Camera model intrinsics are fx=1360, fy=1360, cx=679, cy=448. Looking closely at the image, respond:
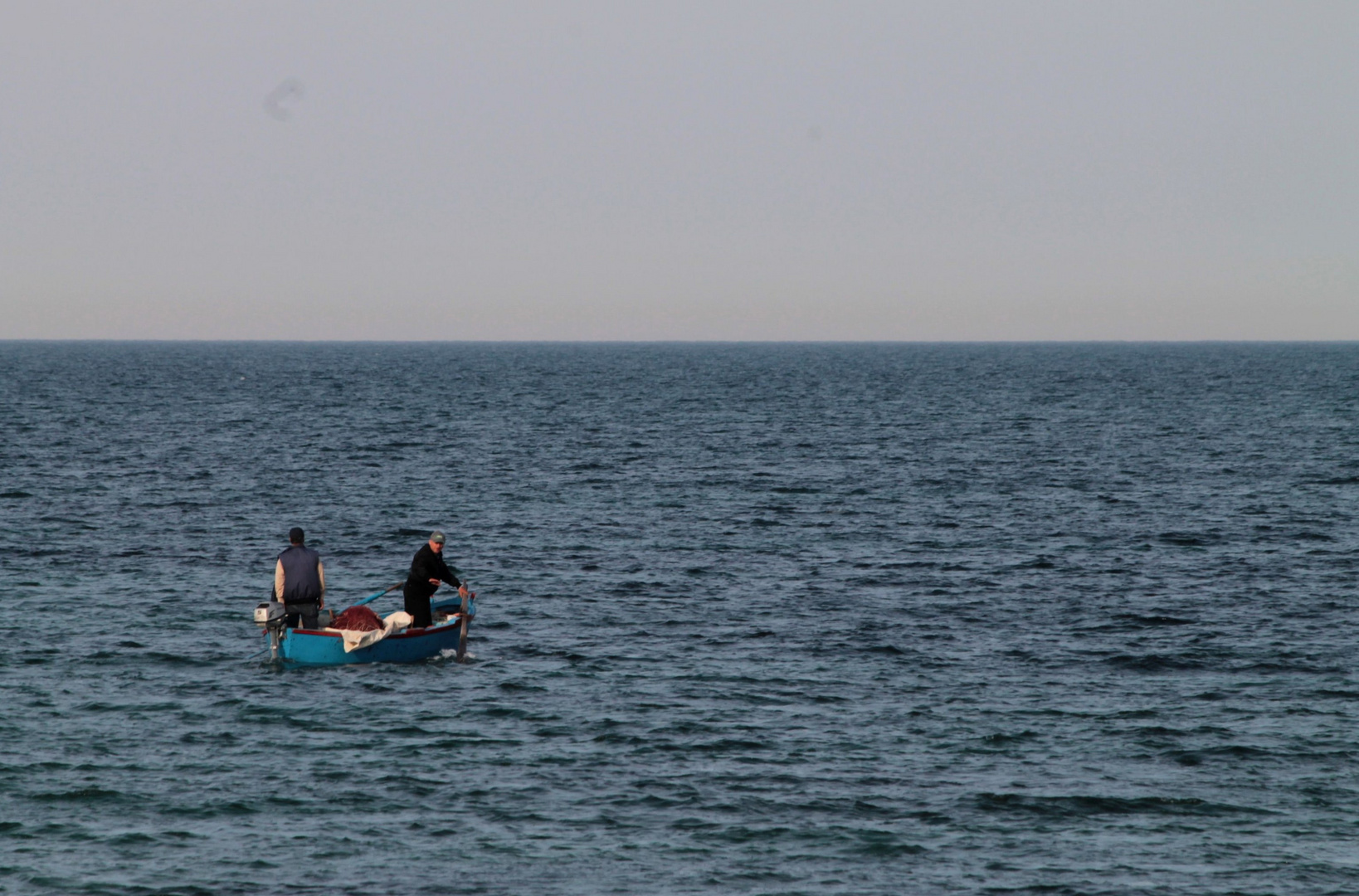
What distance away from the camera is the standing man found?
25.3 metres

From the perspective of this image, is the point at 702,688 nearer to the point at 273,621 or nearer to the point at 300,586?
the point at 300,586

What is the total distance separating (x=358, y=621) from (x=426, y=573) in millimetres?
1524

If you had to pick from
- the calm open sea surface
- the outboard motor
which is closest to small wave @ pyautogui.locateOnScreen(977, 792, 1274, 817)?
the calm open sea surface

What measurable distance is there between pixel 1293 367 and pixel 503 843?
194333mm

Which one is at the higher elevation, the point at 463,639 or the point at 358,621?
the point at 358,621

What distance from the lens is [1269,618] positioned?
95.0ft

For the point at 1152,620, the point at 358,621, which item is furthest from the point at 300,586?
the point at 1152,620

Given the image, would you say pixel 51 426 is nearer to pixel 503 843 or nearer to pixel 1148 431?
pixel 1148 431

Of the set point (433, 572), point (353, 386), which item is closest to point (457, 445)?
point (433, 572)

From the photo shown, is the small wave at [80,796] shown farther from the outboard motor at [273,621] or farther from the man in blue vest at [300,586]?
the man in blue vest at [300,586]

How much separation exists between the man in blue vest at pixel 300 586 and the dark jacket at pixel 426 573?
170 cm

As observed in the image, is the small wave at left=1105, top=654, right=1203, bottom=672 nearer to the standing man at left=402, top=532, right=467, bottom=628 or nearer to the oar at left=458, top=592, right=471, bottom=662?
the oar at left=458, top=592, right=471, bottom=662

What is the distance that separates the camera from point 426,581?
2550 cm

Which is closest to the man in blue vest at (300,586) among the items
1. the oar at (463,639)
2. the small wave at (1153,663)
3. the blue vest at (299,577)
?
the blue vest at (299,577)
